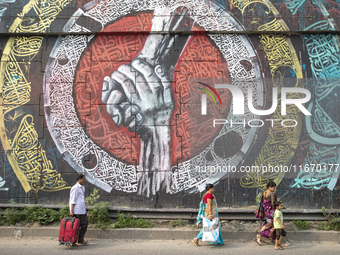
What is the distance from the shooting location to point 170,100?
25.4ft

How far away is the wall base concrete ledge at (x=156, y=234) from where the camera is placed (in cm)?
671

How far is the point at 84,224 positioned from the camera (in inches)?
249

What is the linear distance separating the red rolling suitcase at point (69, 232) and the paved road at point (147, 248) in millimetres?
168

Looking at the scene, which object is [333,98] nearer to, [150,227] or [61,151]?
[150,227]

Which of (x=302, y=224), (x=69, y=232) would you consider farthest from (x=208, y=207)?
(x=69, y=232)

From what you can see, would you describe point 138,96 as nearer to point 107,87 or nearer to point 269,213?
point 107,87

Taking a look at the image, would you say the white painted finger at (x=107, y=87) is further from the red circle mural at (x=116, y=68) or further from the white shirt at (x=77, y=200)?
the white shirt at (x=77, y=200)

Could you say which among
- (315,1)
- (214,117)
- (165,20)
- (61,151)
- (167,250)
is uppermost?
(315,1)

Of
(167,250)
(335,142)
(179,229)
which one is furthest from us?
(335,142)

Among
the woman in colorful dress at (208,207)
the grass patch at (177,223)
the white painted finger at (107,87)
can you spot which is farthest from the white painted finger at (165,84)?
the grass patch at (177,223)

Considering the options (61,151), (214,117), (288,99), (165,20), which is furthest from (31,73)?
(288,99)

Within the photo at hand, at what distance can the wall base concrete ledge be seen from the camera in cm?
671

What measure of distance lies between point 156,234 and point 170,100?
3.12 metres

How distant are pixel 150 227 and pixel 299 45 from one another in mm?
5666
